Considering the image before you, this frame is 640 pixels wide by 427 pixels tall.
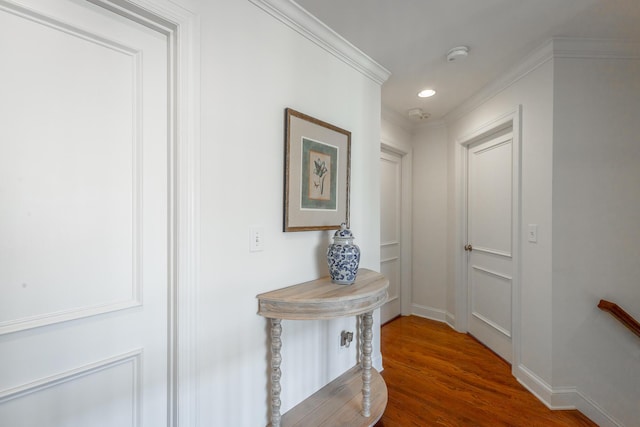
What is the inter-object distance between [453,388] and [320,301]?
1452 millimetres

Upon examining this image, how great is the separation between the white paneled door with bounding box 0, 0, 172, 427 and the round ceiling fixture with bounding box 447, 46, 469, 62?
1.75m

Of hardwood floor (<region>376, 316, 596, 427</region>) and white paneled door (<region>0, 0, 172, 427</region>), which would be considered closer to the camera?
white paneled door (<region>0, 0, 172, 427</region>)

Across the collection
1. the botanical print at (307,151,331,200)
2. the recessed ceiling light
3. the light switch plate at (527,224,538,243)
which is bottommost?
the light switch plate at (527,224,538,243)

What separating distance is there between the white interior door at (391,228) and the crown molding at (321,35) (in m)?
1.18

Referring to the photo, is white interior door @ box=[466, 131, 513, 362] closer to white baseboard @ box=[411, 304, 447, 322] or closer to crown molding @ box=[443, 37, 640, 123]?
white baseboard @ box=[411, 304, 447, 322]

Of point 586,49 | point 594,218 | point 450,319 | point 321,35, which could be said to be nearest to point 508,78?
point 586,49

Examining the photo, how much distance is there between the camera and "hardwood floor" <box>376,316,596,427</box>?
170cm

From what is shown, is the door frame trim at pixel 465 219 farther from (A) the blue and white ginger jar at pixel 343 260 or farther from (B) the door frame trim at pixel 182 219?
(B) the door frame trim at pixel 182 219

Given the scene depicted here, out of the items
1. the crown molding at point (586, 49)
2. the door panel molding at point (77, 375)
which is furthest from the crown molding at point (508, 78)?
the door panel molding at point (77, 375)

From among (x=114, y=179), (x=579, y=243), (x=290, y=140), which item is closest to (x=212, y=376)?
(x=114, y=179)

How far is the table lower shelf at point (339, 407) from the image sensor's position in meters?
1.45

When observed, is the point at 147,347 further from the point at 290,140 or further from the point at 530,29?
the point at 530,29

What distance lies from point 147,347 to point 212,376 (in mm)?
293

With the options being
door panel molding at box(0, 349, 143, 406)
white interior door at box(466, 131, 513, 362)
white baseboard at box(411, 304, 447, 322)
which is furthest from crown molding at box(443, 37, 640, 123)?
door panel molding at box(0, 349, 143, 406)
